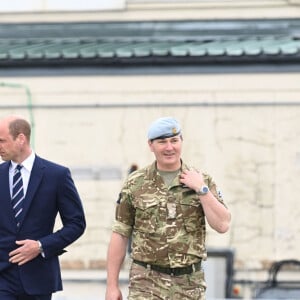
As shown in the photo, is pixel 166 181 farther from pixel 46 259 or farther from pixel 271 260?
pixel 271 260

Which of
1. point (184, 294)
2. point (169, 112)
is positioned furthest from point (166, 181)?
point (169, 112)

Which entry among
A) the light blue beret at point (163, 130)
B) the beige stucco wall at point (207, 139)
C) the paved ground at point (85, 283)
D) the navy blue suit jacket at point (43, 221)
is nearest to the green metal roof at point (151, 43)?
the beige stucco wall at point (207, 139)

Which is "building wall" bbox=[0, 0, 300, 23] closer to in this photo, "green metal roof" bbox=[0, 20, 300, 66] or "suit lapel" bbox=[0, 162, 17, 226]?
"green metal roof" bbox=[0, 20, 300, 66]

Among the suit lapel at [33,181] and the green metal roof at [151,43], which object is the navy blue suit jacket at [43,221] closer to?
the suit lapel at [33,181]

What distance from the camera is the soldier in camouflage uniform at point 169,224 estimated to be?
6.86m

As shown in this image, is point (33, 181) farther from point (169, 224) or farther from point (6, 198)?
point (169, 224)

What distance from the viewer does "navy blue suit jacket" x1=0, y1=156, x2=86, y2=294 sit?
7.27 meters

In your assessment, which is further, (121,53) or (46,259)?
(121,53)

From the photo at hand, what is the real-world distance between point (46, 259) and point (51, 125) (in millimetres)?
6571

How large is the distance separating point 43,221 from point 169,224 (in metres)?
0.87

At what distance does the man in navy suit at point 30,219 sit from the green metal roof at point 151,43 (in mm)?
6423

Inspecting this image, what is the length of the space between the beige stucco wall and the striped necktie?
20.9 ft

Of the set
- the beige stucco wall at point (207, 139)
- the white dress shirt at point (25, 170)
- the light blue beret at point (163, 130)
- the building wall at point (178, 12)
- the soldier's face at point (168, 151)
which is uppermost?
the building wall at point (178, 12)

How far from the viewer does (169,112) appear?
13688mm
